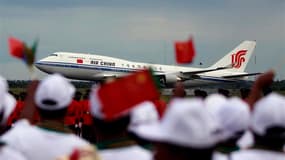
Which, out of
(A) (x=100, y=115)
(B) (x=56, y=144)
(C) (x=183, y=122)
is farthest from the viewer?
(B) (x=56, y=144)

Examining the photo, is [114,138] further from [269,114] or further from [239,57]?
[239,57]

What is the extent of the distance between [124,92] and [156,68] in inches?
2090

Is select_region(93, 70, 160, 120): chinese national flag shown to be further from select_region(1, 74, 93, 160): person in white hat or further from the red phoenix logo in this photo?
the red phoenix logo

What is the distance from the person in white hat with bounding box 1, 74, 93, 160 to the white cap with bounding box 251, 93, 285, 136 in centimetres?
119

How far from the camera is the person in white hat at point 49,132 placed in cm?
473

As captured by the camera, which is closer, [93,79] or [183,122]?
[183,122]

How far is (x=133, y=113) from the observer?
4.26 metres

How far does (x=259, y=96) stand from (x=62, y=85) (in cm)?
161

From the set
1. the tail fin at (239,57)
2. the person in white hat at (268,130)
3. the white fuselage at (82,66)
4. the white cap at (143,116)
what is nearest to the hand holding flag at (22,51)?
the white cap at (143,116)

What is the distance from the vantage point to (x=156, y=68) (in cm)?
5650

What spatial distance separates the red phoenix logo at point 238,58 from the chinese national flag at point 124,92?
62.8 m

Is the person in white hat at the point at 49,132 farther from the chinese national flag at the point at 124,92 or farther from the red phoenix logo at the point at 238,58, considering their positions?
the red phoenix logo at the point at 238,58

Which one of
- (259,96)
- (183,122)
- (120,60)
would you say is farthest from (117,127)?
(120,60)

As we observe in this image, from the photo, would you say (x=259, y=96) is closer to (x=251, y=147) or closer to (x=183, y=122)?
(x=251, y=147)
